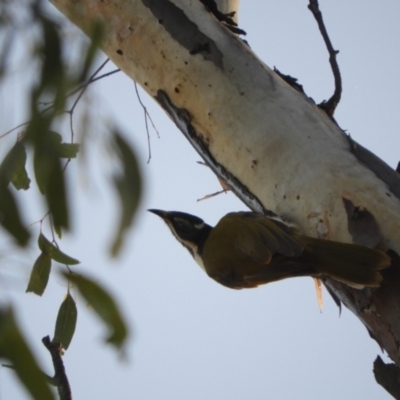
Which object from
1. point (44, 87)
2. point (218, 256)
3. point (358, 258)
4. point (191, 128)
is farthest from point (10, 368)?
point (218, 256)

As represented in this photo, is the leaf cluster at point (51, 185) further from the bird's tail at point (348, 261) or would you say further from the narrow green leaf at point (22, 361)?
the bird's tail at point (348, 261)

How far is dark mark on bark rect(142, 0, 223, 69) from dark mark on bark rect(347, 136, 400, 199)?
616 millimetres

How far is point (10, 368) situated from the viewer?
1123 millimetres

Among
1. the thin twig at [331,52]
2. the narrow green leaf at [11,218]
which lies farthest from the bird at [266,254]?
the narrow green leaf at [11,218]

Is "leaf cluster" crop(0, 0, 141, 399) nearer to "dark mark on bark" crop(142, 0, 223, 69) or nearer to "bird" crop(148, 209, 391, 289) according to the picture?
"bird" crop(148, 209, 391, 289)

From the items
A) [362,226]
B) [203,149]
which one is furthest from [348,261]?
[203,149]

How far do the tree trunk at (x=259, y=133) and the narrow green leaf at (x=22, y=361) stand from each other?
131cm

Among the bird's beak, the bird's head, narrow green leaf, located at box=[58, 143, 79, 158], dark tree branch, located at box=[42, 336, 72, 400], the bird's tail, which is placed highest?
the bird's beak

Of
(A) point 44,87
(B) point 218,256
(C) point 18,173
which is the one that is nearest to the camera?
(A) point 44,87

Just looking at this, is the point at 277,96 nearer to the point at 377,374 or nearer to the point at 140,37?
the point at 140,37

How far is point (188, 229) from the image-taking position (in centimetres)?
407

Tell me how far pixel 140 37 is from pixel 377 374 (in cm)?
161

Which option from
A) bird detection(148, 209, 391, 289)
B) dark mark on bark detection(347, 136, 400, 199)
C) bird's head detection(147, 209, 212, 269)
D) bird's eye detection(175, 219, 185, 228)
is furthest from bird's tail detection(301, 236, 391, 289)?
bird's eye detection(175, 219, 185, 228)

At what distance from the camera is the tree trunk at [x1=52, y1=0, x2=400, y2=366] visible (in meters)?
2.18
